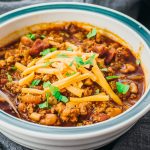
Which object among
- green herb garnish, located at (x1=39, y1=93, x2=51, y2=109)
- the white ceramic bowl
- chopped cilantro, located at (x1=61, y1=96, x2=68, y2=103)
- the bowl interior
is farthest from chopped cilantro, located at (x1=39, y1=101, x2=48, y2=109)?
the bowl interior

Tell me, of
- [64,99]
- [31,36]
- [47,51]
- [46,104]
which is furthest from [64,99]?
[31,36]

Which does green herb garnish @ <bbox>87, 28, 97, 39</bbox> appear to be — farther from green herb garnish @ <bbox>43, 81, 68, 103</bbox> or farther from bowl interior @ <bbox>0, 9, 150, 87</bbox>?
green herb garnish @ <bbox>43, 81, 68, 103</bbox>

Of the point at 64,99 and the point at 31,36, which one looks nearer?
the point at 64,99

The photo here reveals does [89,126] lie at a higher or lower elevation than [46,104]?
lower

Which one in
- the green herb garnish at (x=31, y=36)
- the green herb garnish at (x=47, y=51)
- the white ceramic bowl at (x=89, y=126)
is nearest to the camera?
the white ceramic bowl at (x=89, y=126)

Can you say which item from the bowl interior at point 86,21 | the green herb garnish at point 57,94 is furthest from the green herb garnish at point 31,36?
the green herb garnish at point 57,94

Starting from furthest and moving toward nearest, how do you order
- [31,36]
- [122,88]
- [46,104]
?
[31,36], [122,88], [46,104]

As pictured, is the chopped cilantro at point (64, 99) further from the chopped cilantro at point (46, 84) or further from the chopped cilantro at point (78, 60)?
the chopped cilantro at point (78, 60)

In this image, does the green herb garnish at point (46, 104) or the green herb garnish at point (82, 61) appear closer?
the green herb garnish at point (46, 104)

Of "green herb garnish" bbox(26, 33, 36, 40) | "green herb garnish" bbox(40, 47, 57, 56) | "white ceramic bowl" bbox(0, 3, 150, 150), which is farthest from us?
"green herb garnish" bbox(26, 33, 36, 40)

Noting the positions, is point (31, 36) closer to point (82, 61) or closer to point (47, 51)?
point (47, 51)

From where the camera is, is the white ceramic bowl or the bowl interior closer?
the white ceramic bowl

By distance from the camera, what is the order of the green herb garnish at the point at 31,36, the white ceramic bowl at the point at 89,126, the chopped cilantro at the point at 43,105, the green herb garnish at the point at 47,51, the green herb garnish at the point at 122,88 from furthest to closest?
the green herb garnish at the point at 31,36
the green herb garnish at the point at 47,51
the green herb garnish at the point at 122,88
the chopped cilantro at the point at 43,105
the white ceramic bowl at the point at 89,126
